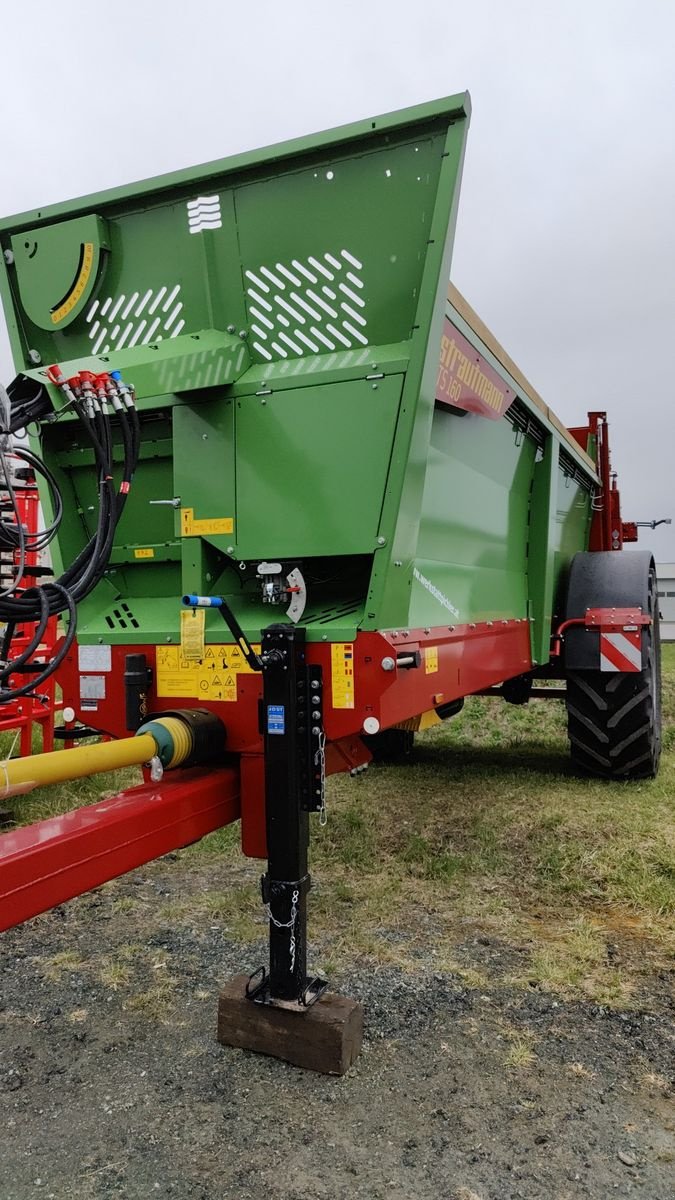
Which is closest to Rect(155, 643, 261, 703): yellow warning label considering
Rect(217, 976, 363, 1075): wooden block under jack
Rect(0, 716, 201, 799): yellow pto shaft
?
Rect(0, 716, 201, 799): yellow pto shaft

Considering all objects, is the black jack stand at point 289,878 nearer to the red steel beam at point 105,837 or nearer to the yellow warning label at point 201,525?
the red steel beam at point 105,837

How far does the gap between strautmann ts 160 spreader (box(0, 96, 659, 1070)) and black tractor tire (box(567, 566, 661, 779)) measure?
2.30m

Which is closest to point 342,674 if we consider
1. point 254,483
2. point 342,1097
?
point 254,483

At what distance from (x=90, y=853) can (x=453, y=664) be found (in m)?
1.66

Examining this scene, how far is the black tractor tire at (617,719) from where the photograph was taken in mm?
5402

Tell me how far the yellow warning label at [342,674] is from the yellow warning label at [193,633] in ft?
1.64

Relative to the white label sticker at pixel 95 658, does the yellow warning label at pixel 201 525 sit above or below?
above

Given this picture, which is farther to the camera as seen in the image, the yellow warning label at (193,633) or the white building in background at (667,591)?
the white building in background at (667,591)

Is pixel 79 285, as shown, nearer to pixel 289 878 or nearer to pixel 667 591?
pixel 289 878

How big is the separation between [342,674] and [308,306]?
118 centimetres

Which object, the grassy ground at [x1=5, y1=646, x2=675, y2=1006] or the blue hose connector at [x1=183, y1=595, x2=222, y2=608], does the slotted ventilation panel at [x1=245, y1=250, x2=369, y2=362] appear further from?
the grassy ground at [x1=5, y1=646, x2=675, y2=1006]

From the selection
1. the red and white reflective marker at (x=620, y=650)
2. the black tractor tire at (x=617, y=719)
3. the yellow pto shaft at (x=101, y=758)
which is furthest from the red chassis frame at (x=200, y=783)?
the black tractor tire at (x=617, y=719)

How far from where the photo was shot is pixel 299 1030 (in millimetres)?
2473

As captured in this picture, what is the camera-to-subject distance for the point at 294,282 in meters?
2.81
